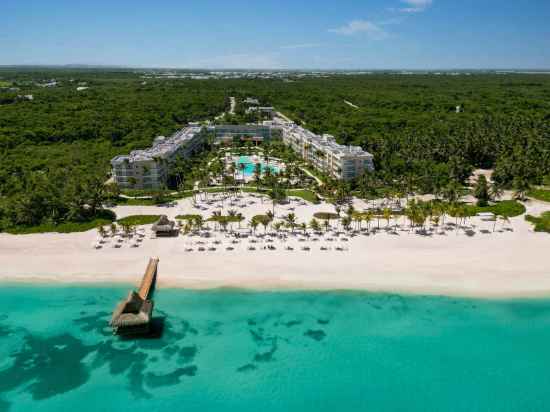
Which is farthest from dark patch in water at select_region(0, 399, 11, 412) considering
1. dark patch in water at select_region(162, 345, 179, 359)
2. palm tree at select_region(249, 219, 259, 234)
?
palm tree at select_region(249, 219, 259, 234)

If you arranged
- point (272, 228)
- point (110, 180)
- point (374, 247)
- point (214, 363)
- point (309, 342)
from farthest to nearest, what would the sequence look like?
point (110, 180)
point (272, 228)
point (374, 247)
point (309, 342)
point (214, 363)

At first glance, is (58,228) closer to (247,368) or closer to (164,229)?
(164,229)

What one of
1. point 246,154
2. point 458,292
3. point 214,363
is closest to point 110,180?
point 246,154

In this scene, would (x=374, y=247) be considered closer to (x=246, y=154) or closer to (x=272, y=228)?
(x=272, y=228)

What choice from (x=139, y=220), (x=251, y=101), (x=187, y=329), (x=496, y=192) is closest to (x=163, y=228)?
(x=139, y=220)

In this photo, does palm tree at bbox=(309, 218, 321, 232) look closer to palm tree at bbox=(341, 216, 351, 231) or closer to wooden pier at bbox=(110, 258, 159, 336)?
palm tree at bbox=(341, 216, 351, 231)
